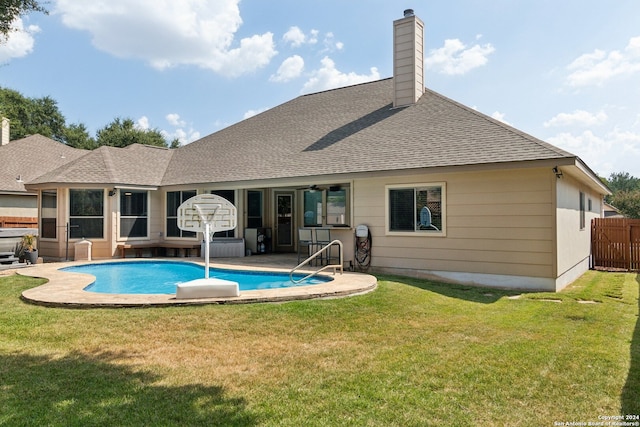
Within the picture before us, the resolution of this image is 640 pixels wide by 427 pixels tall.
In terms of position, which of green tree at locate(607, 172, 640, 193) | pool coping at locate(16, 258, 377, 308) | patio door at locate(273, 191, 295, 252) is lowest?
pool coping at locate(16, 258, 377, 308)

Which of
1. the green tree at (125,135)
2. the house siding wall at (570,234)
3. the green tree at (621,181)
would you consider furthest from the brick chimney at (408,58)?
the green tree at (621,181)

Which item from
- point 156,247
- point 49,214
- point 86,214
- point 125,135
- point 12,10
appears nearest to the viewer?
point 12,10

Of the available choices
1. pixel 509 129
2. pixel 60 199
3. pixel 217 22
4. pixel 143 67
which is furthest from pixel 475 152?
pixel 143 67

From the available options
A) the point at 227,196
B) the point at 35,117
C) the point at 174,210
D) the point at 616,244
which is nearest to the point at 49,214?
the point at 174,210

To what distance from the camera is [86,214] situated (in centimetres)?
1312

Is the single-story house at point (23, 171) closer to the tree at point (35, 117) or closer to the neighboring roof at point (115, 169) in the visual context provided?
the neighboring roof at point (115, 169)

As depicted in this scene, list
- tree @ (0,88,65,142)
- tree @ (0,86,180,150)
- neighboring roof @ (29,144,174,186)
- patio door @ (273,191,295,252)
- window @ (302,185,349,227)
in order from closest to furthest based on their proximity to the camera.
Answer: window @ (302,185,349,227) → neighboring roof @ (29,144,174,186) → patio door @ (273,191,295,252) → tree @ (0,88,65,142) → tree @ (0,86,180,150)

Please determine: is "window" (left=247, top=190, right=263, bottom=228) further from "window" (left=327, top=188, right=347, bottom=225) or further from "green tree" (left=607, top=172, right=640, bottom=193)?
"green tree" (left=607, top=172, right=640, bottom=193)

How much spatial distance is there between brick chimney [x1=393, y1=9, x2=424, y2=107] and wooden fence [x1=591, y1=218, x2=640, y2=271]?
23.5ft

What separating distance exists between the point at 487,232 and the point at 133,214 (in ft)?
36.6

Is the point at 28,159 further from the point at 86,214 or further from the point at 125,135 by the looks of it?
the point at 125,135

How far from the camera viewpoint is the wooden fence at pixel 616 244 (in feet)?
39.3

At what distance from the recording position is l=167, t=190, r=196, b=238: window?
14273 mm

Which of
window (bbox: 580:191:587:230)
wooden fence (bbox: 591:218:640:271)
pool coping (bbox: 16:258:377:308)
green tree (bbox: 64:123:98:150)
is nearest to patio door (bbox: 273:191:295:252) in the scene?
pool coping (bbox: 16:258:377:308)
